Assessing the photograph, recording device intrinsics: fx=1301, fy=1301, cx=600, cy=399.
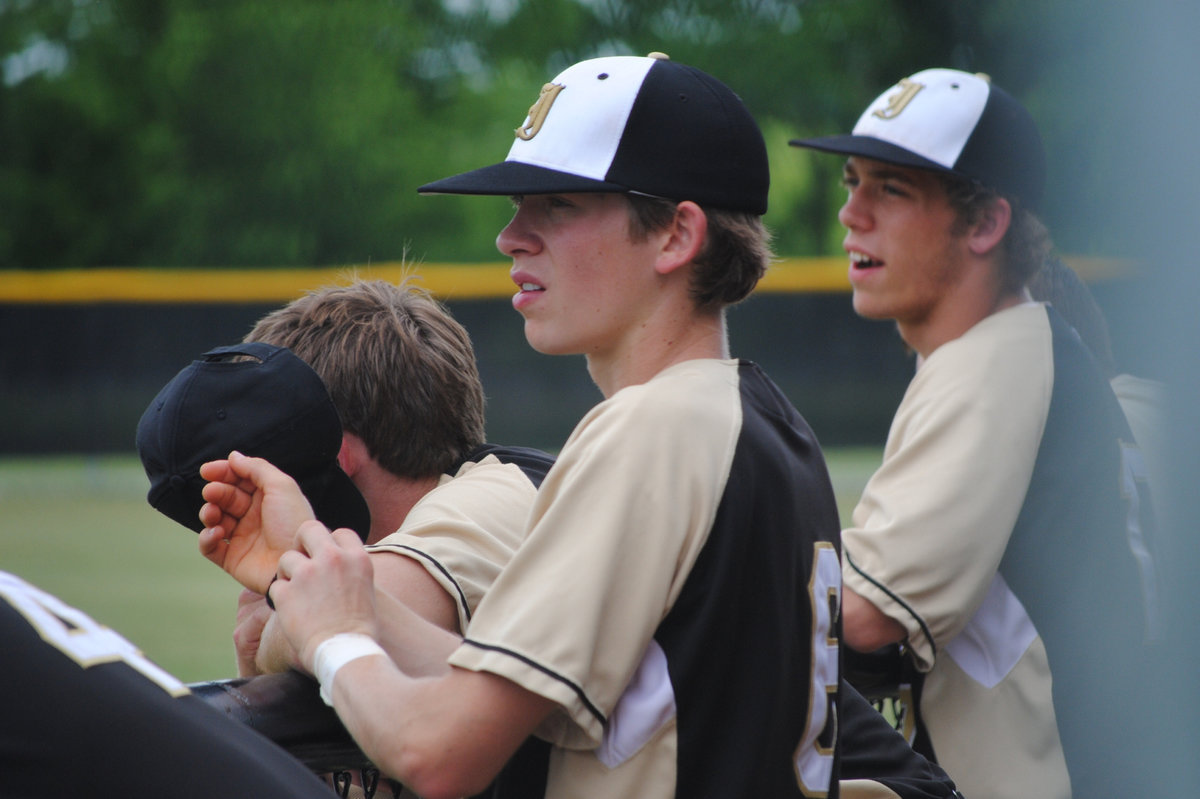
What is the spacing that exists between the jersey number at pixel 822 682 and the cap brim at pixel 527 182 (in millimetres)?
552

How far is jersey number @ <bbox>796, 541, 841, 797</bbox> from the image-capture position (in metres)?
1.63

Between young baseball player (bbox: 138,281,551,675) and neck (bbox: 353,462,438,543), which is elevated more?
young baseball player (bbox: 138,281,551,675)

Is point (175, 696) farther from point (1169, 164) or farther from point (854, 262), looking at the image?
point (854, 262)

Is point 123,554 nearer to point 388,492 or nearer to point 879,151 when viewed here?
point 388,492

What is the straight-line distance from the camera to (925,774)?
1989 millimetres

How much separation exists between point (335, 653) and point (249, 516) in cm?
37

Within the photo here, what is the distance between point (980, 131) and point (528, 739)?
166cm

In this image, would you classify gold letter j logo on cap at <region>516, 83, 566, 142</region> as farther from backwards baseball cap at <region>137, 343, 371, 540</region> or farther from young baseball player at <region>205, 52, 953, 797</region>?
backwards baseball cap at <region>137, 343, 371, 540</region>

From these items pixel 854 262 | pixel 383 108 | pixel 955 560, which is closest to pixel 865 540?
pixel 955 560

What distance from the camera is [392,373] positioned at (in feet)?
7.54

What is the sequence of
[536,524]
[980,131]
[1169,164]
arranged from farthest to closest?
[980,131] → [536,524] → [1169,164]

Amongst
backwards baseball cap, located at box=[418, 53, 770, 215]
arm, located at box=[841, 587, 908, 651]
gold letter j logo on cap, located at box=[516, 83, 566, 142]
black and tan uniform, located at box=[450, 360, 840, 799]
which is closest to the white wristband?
black and tan uniform, located at box=[450, 360, 840, 799]

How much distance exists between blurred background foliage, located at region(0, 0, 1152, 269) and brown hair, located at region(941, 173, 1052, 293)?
60.4 ft

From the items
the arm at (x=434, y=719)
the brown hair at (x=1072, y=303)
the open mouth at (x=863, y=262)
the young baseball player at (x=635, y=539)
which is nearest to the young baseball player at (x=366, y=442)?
the young baseball player at (x=635, y=539)
